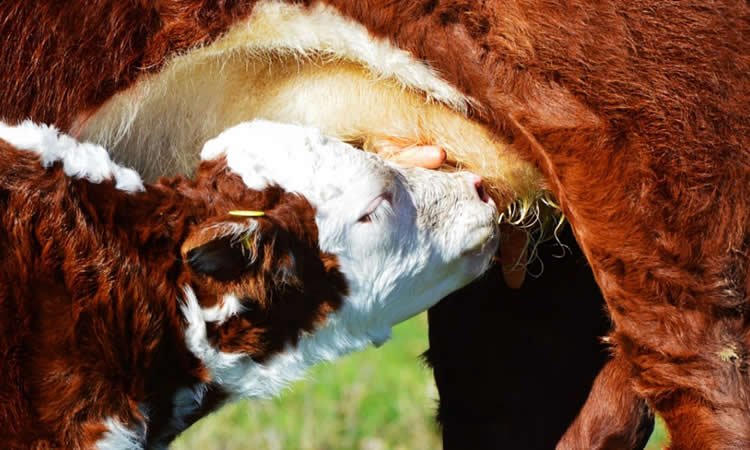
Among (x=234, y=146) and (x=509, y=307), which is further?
(x=509, y=307)

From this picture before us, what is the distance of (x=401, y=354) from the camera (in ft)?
24.3

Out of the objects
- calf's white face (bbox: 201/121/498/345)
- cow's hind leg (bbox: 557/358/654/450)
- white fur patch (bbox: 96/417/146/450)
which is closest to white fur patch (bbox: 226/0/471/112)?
calf's white face (bbox: 201/121/498/345)

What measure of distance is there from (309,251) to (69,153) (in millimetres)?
611

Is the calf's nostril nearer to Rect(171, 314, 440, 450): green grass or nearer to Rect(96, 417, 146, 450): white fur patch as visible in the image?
Rect(96, 417, 146, 450): white fur patch

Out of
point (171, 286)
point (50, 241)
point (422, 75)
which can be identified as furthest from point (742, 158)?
point (50, 241)

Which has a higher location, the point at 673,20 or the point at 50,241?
the point at 673,20

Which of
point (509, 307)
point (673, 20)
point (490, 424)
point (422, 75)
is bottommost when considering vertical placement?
point (490, 424)

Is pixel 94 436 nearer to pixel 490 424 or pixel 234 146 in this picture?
pixel 234 146

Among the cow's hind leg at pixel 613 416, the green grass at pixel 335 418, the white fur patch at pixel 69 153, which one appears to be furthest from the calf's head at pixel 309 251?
the green grass at pixel 335 418

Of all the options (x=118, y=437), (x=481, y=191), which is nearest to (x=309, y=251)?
(x=481, y=191)

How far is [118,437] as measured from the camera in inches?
118

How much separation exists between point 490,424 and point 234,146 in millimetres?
1250

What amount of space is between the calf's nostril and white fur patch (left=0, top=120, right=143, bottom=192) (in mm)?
863

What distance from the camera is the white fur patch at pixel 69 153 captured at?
120 inches
